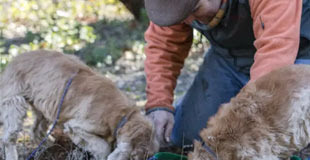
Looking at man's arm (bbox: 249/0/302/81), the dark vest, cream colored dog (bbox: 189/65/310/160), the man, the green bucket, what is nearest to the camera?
cream colored dog (bbox: 189/65/310/160)

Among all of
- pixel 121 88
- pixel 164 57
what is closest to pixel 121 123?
pixel 164 57

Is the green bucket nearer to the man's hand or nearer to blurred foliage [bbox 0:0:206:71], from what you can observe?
the man's hand

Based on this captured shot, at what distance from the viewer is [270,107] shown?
2.38 metres

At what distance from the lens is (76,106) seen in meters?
3.85

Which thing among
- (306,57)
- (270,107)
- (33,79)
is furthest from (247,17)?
(33,79)

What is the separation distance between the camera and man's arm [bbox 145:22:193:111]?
13.9 feet

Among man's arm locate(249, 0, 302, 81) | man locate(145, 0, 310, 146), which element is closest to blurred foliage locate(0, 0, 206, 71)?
man locate(145, 0, 310, 146)

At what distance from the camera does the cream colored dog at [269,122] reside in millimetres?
2334

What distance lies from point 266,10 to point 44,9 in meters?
7.85

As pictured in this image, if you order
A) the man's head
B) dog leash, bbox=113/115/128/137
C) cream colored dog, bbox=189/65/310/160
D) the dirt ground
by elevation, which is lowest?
the dirt ground

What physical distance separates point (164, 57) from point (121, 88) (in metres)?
2.23

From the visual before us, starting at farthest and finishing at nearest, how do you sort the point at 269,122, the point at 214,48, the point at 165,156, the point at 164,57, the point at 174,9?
the point at 214,48
the point at 164,57
the point at 165,156
the point at 174,9
the point at 269,122

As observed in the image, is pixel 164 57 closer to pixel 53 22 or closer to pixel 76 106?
pixel 76 106

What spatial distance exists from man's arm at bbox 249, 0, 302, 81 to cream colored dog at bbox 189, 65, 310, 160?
Result: 1.51 feet
